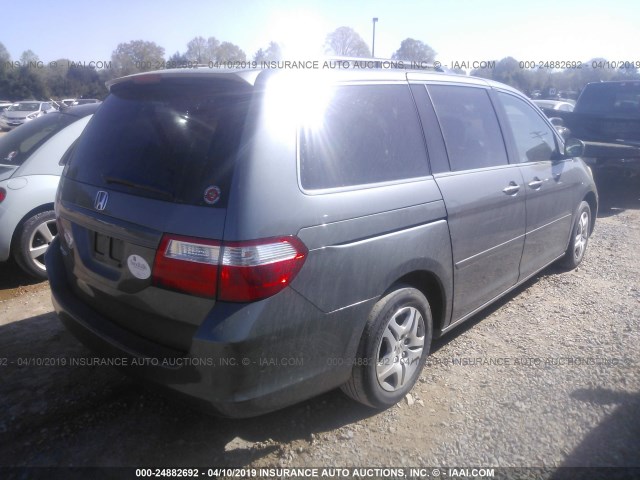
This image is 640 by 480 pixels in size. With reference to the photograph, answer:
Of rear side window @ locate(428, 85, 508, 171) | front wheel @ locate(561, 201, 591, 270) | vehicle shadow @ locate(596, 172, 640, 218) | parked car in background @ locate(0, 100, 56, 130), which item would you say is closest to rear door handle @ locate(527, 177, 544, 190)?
rear side window @ locate(428, 85, 508, 171)

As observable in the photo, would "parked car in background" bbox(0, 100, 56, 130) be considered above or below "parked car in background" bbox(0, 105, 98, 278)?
below

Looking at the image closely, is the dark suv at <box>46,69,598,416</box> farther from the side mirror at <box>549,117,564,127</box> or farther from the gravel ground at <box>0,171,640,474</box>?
the side mirror at <box>549,117,564,127</box>

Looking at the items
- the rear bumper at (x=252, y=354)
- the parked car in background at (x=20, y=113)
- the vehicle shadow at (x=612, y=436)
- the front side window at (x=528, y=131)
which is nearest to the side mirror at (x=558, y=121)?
the front side window at (x=528, y=131)

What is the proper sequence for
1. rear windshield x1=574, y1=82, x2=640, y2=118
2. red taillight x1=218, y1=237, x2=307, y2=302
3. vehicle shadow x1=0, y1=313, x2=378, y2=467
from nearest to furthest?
red taillight x1=218, y1=237, x2=307, y2=302 < vehicle shadow x1=0, y1=313, x2=378, y2=467 < rear windshield x1=574, y1=82, x2=640, y2=118

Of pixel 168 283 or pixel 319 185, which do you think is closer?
pixel 168 283

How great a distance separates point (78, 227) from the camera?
2.63 meters

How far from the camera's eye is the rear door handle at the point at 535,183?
3.92m

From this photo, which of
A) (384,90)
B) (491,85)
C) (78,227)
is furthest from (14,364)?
(491,85)

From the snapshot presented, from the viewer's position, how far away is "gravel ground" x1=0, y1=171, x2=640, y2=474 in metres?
2.56

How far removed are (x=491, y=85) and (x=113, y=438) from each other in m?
3.51

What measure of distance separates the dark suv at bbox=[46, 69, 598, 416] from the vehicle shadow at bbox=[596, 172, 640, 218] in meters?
6.29

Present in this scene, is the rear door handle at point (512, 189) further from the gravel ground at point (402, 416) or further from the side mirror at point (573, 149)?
the side mirror at point (573, 149)

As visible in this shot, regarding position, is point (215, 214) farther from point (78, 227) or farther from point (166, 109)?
point (78, 227)

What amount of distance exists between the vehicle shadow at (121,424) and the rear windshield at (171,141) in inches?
39.5
